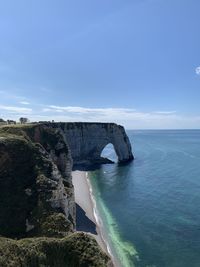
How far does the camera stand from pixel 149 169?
109 m

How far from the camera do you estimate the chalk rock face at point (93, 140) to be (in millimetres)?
118250

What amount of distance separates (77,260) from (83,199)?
4152 centimetres

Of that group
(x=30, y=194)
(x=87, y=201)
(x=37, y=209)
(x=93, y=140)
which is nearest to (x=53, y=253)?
(x=37, y=209)

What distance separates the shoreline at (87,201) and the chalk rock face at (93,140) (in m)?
19.3

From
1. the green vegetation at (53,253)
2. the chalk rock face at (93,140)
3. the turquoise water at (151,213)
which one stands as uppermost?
the chalk rock face at (93,140)

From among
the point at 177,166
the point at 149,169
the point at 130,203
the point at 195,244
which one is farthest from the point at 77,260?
the point at 177,166

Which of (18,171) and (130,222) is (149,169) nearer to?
(130,222)

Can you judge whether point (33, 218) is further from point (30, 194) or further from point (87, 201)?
point (87, 201)

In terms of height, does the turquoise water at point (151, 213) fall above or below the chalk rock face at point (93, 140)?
below

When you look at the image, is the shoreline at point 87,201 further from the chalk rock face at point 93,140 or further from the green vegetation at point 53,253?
the chalk rock face at point 93,140

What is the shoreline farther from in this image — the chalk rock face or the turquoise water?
the chalk rock face

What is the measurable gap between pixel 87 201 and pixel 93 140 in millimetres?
55039

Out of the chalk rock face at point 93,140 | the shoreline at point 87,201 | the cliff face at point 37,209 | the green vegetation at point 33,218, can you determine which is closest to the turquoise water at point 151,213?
the shoreline at point 87,201

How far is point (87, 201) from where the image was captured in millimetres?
70375
